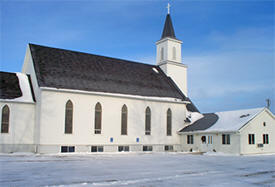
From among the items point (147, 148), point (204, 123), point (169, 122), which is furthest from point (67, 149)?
point (204, 123)

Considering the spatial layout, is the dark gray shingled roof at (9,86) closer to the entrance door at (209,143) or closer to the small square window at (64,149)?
the small square window at (64,149)

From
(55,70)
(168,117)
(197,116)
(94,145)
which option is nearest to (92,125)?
(94,145)

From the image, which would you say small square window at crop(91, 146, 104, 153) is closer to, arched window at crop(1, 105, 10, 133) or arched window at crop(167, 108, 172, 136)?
arched window at crop(1, 105, 10, 133)

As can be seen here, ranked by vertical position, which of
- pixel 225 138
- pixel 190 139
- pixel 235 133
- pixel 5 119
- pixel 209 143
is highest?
pixel 5 119

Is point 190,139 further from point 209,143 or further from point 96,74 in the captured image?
point 96,74

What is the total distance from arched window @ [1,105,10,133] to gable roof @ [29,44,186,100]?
4.09 meters

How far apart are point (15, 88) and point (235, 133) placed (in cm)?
2423

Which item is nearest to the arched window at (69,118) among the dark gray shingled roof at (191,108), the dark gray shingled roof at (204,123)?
the dark gray shingled roof at (204,123)

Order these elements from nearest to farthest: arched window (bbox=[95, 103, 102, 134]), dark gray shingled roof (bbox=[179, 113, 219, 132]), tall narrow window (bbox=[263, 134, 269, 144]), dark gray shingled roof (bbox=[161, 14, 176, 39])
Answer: arched window (bbox=[95, 103, 102, 134]) < tall narrow window (bbox=[263, 134, 269, 144]) < dark gray shingled roof (bbox=[179, 113, 219, 132]) < dark gray shingled roof (bbox=[161, 14, 176, 39])

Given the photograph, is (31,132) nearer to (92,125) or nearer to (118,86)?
(92,125)

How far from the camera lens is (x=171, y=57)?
48375mm

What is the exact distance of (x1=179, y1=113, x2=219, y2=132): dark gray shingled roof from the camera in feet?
129

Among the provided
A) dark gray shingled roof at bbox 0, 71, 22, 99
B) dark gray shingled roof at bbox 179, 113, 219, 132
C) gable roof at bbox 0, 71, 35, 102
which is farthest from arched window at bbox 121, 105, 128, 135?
dark gray shingled roof at bbox 0, 71, 22, 99

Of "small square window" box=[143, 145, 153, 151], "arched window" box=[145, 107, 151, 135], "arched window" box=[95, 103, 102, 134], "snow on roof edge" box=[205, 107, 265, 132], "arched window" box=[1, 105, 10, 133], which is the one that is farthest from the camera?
"arched window" box=[145, 107, 151, 135]
